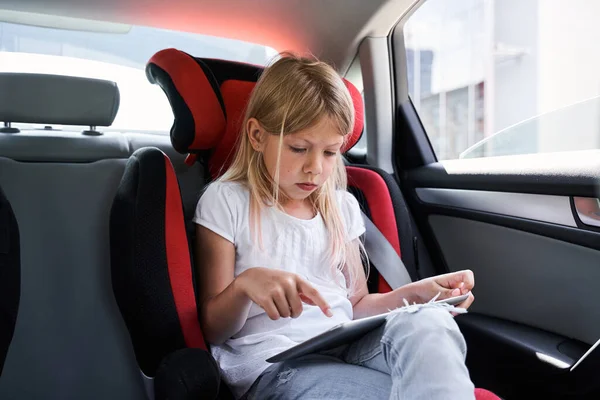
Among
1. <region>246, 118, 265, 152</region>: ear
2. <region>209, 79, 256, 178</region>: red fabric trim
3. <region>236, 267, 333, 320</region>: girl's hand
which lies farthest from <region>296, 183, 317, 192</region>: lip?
<region>236, 267, 333, 320</region>: girl's hand

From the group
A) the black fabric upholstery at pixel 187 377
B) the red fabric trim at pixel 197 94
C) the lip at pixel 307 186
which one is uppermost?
the red fabric trim at pixel 197 94

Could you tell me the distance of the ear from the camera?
4.94ft

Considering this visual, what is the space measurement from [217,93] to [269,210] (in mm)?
342

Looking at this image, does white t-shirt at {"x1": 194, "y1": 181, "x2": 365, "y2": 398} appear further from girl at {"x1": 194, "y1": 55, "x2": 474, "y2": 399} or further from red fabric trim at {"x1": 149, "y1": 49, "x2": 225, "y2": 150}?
red fabric trim at {"x1": 149, "y1": 49, "x2": 225, "y2": 150}

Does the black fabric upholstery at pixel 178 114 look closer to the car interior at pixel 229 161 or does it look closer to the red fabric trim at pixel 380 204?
the car interior at pixel 229 161

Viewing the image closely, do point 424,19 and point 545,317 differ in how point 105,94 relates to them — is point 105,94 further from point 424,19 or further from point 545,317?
point 545,317

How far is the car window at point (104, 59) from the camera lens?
2.05m

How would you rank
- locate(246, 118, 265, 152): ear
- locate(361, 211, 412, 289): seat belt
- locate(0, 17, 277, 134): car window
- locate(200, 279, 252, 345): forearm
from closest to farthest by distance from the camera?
locate(200, 279, 252, 345): forearm
locate(246, 118, 265, 152): ear
locate(361, 211, 412, 289): seat belt
locate(0, 17, 277, 134): car window

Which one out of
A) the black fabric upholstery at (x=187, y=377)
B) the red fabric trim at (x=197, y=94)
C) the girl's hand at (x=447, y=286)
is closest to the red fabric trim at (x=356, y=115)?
the red fabric trim at (x=197, y=94)

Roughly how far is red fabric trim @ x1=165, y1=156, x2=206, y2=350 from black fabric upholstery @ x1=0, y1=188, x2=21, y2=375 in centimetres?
33

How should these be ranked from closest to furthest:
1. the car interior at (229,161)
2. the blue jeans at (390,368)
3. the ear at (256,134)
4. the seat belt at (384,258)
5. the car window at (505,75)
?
the blue jeans at (390,368) < the car interior at (229,161) < the ear at (256,134) < the seat belt at (384,258) < the car window at (505,75)

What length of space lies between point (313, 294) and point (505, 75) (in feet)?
4.28

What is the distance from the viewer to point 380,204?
1.71m

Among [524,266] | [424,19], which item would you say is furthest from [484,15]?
[524,266]
